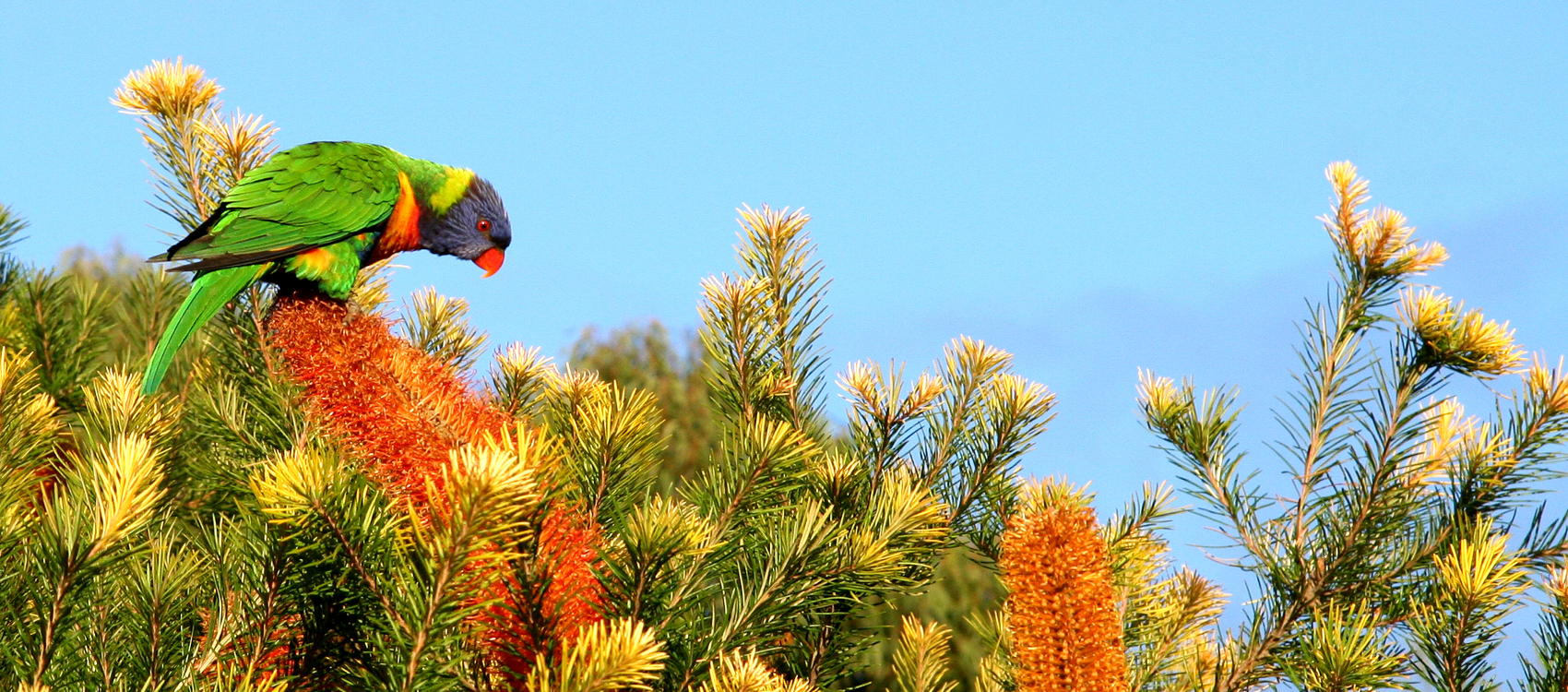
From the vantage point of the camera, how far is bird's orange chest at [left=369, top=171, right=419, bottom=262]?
11.8ft

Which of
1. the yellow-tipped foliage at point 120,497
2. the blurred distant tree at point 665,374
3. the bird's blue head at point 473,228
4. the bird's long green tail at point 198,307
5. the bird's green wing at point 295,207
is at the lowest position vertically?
the yellow-tipped foliage at point 120,497

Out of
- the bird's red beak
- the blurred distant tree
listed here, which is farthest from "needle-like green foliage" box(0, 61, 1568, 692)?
the blurred distant tree

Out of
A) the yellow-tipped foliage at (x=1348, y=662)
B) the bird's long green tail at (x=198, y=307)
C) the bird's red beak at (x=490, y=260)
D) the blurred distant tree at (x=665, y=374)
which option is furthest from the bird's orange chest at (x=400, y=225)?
the blurred distant tree at (x=665, y=374)

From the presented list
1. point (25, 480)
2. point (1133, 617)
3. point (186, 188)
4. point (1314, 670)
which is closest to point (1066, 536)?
point (1314, 670)

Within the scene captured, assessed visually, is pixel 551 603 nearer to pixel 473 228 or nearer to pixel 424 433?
pixel 424 433

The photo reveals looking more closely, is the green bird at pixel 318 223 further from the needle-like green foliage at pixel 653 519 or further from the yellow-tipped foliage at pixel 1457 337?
the yellow-tipped foliage at pixel 1457 337

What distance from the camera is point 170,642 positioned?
6.04 ft

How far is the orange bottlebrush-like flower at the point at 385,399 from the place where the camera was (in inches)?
74.6

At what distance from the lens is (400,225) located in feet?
11.9

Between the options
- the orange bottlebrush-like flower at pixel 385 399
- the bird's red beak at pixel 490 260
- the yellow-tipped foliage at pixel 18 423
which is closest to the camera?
the orange bottlebrush-like flower at pixel 385 399

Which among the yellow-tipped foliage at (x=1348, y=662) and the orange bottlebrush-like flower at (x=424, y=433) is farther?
the yellow-tipped foliage at (x=1348, y=662)

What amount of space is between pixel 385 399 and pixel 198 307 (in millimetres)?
1292

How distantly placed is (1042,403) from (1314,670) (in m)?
0.71

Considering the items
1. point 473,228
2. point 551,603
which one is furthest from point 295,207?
point 551,603
